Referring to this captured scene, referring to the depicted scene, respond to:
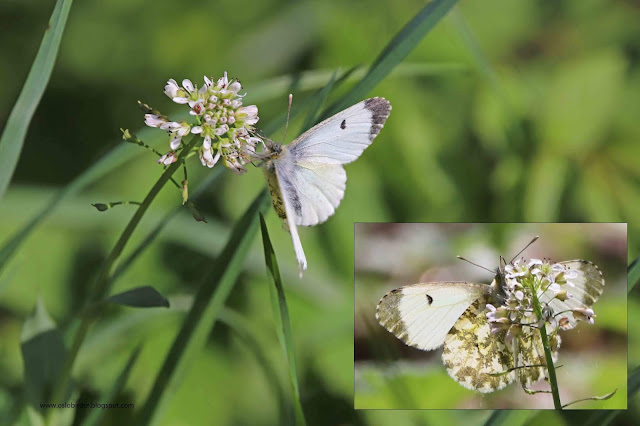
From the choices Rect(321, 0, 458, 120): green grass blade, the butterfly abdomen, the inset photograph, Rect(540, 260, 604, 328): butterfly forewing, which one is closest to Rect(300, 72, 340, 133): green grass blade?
Rect(321, 0, 458, 120): green grass blade

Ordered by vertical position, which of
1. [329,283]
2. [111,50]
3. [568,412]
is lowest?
[568,412]

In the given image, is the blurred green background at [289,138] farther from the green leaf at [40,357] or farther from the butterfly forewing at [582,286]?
the butterfly forewing at [582,286]

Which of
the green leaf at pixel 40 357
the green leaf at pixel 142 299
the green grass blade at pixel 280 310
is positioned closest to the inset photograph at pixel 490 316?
the green grass blade at pixel 280 310

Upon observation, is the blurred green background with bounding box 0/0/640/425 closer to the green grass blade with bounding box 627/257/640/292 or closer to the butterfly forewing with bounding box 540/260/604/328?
the butterfly forewing with bounding box 540/260/604/328

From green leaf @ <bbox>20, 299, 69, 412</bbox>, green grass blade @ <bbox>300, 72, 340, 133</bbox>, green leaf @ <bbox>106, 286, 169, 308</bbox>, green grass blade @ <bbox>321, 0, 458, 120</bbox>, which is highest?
green grass blade @ <bbox>321, 0, 458, 120</bbox>

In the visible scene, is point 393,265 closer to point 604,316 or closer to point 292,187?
point 604,316

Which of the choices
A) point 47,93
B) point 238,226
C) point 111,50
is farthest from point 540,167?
point 47,93
